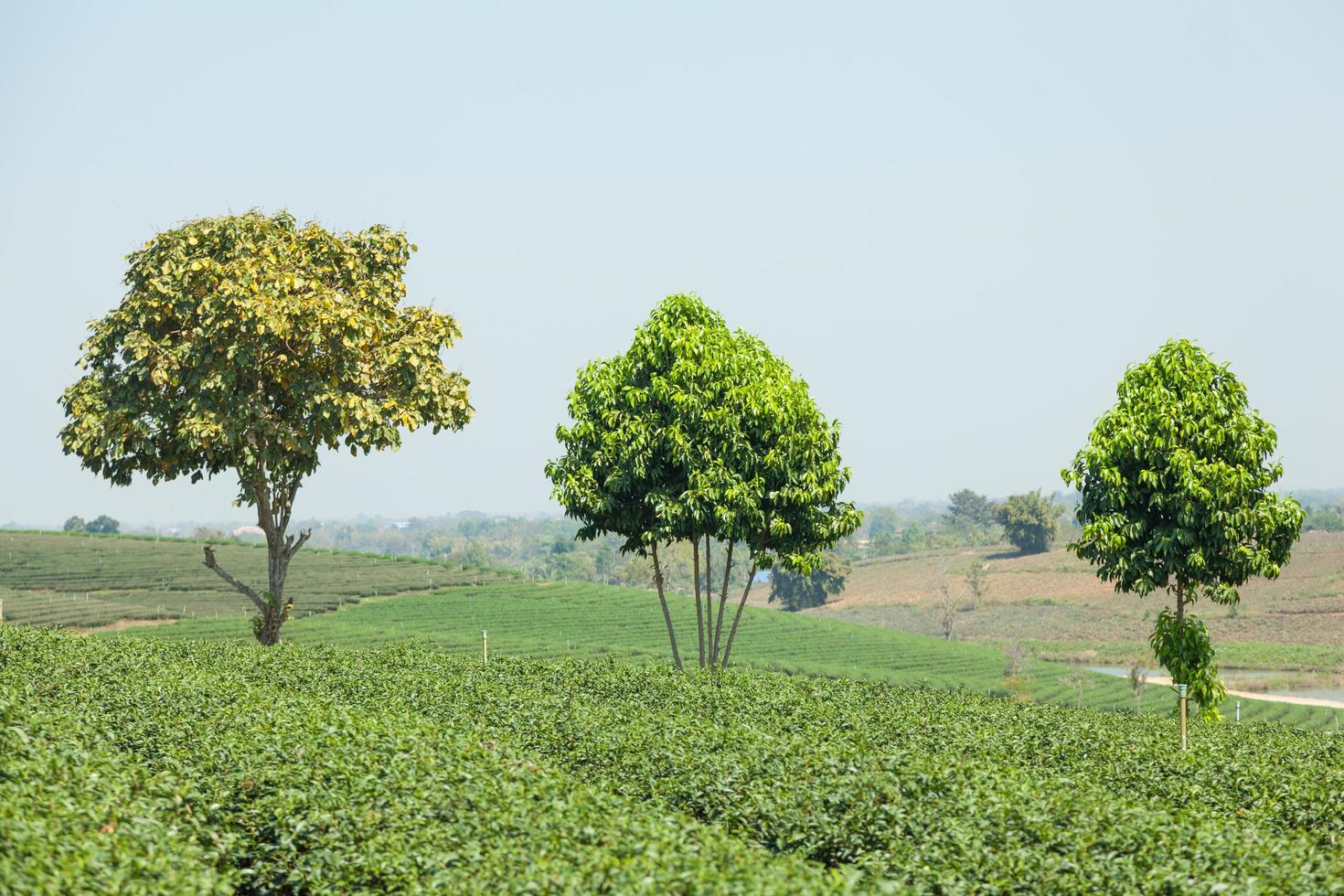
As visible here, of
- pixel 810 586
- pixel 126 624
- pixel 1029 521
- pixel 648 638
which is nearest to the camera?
pixel 126 624

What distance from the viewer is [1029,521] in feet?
456

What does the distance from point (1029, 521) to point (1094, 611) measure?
116ft

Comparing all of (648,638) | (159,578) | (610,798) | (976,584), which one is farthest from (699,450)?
(976,584)

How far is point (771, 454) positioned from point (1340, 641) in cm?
8509

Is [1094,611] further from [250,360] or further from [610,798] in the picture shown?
[610,798]

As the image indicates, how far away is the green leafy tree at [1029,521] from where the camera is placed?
5423 inches

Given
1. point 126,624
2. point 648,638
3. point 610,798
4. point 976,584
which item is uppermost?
point 610,798

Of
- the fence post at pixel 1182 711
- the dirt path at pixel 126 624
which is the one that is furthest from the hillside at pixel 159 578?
the fence post at pixel 1182 711

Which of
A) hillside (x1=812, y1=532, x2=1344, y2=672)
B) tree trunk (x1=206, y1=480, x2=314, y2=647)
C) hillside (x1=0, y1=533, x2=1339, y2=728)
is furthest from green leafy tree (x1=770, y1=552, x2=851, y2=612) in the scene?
tree trunk (x1=206, y1=480, x2=314, y2=647)

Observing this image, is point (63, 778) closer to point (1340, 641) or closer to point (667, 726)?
point (667, 726)

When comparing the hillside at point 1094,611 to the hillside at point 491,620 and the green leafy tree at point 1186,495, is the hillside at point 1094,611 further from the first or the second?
the green leafy tree at point 1186,495

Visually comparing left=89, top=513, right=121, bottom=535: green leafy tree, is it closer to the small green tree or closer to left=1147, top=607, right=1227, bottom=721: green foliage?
the small green tree

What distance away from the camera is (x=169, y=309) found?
23531mm

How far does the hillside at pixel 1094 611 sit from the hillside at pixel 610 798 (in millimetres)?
72565
